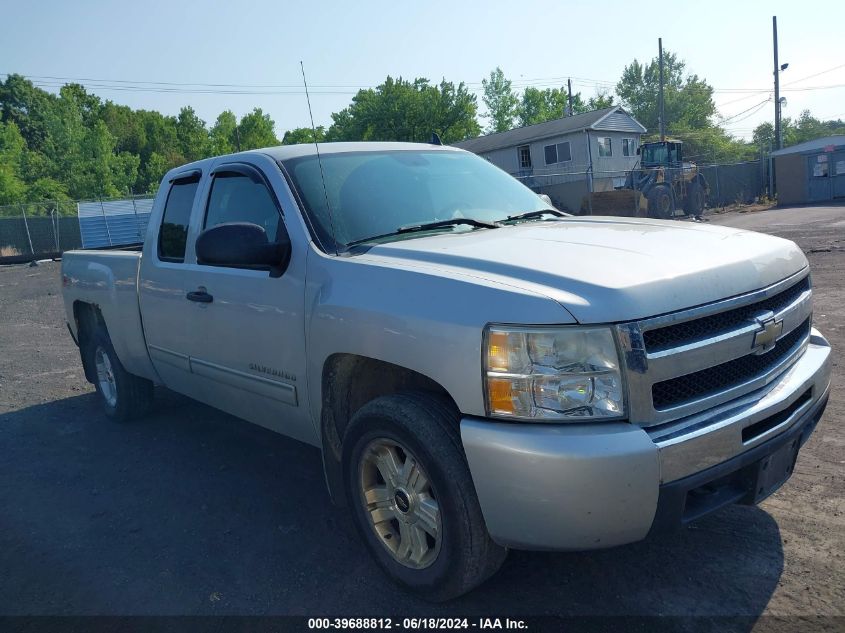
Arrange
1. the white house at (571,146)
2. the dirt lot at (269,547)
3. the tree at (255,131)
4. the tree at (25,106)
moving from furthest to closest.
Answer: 1. the tree at (255,131)
2. the tree at (25,106)
3. the white house at (571,146)
4. the dirt lot at (269,547)

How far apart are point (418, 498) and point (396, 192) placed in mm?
1668

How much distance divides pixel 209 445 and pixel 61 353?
482 centimetres

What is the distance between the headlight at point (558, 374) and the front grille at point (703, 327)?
171 mm

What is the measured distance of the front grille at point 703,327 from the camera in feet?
7.83

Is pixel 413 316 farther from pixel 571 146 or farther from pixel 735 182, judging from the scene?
pixel 571 146

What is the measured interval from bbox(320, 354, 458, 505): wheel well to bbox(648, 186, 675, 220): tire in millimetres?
24233

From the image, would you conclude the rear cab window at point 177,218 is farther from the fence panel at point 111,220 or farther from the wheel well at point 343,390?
the fence panel at point 111,220

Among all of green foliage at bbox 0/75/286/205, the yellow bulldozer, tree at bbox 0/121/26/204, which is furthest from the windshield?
tree at bbox 0/121/26/204

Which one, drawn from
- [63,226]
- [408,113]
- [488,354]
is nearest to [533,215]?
[488,354]

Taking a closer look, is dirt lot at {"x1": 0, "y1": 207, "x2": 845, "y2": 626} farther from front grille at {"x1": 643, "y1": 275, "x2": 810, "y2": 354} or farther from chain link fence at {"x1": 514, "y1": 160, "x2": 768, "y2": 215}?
chain link fence at {"x1": 514, "y1": 160, "x2": 768, "y2": 215}

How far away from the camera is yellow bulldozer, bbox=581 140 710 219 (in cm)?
2370

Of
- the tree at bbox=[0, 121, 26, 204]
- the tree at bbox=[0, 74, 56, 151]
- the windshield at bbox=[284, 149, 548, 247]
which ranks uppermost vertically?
the tree at bbox=[0, 74, 56, 151]

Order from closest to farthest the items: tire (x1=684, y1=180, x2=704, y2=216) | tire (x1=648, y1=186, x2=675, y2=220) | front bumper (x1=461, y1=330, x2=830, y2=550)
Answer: front bumper (x1=461, y1=330, x2=830, y2=550) < tire (x1=648, y1=186, x2=675, y2=220) < tire (x1=684, y1=180, x2=704, y2=216)

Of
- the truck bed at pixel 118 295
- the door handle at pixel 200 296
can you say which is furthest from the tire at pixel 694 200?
the door handle at pixel 200 296
